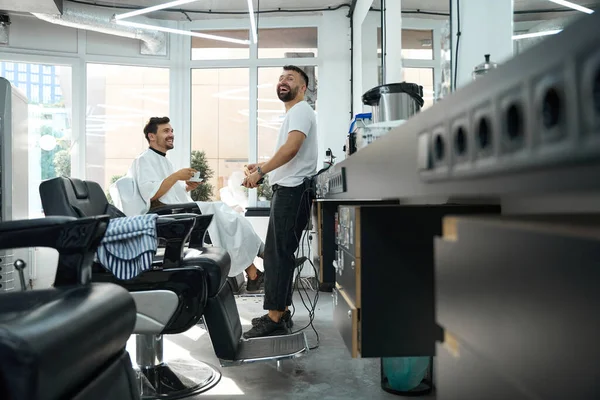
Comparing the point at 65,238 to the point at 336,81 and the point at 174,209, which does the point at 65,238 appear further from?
the point at 336,81

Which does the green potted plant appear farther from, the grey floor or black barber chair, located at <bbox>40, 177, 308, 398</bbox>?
black barber chair, located at <bbox>40, 177, 308, 398</bbox>

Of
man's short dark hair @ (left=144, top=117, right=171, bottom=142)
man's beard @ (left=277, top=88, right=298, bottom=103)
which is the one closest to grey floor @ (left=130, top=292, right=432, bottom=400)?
man's beard @ (left=277, top=88, right=298, bottom=103)

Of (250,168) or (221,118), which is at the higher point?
(221,118)

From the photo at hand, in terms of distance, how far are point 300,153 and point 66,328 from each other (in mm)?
2365

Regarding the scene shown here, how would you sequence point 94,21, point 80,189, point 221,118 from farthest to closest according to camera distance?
point 221,118
point 94,21
point 80,189

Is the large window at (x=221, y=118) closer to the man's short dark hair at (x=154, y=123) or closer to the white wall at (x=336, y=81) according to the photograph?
the white wall at (x=336, y=81)

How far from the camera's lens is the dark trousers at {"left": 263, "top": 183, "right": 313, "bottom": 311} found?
3049 mm

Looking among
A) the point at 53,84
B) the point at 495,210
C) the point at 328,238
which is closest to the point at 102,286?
the point at 495,210

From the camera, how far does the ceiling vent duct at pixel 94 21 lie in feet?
17.9

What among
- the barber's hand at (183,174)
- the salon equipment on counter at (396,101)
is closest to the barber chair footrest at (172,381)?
the salon equipment on counter at (396,101)

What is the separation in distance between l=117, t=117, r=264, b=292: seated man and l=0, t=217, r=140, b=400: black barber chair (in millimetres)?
2619

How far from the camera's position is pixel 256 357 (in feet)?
7.87

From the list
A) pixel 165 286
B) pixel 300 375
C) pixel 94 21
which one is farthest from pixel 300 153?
pixel 94 21

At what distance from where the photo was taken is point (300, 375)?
2490 mm
